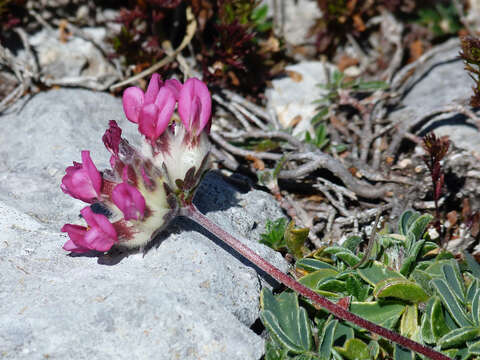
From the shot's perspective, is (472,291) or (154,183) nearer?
(154,183)

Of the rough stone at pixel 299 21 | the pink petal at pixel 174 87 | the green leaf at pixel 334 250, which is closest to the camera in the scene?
the pink petal at pixel 174 87

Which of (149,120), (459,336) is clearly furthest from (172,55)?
(459,336)

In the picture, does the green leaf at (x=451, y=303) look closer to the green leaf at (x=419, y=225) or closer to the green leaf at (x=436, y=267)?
the green leaf at (x=436, y=267)

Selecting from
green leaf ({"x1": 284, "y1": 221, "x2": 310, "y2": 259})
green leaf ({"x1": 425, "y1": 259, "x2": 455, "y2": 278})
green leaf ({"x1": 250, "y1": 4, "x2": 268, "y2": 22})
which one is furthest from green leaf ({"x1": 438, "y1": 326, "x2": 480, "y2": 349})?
green leaf ({"x1": 250, "y1": 4, "x2": 268, "y2": 22})

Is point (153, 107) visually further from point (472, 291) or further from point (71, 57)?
point (71, 57)

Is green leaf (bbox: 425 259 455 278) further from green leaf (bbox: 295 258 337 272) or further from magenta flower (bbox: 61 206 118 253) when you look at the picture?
magenta flower (bbox: 61 206 118 253)

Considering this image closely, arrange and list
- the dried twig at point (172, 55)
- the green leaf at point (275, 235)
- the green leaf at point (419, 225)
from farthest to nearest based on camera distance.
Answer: the dried twig at point (172, 55)
the green leaf at point (275, 235)
the green leaf at point (419, 225)

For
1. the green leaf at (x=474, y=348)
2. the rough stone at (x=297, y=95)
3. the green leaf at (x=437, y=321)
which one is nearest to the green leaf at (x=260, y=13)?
the rough stone at (x=297, y=95)
